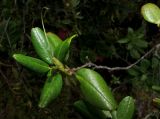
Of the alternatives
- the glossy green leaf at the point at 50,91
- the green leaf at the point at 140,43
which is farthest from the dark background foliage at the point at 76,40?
the glossy green leaf at the point at 50,91

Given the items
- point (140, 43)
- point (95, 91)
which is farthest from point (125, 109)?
point (140, 43)

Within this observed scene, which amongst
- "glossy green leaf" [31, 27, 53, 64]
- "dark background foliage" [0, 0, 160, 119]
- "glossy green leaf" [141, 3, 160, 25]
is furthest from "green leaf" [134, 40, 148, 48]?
"glossy green leaf" [31, 27, 53, 64]

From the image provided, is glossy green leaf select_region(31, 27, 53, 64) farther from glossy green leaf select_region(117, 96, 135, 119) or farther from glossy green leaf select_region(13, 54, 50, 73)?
glossy green leaf select_region(117, 96, 135, 119)

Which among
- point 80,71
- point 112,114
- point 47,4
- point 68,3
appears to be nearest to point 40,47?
point 80,71

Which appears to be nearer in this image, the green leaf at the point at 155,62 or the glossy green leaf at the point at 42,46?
the glossy green leaf at the point at 42,46

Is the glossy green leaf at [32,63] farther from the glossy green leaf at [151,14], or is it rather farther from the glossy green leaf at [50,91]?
the glossy green leaf at [151,14]

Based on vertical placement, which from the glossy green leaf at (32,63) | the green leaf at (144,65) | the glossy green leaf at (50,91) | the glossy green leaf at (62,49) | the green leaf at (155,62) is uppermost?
the glossy green leaf at (62,49)
